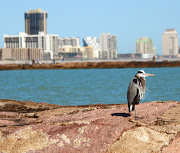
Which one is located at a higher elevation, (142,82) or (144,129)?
(142,82)

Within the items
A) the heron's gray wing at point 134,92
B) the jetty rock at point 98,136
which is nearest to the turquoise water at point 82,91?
the heron's gray wing at point 134,92

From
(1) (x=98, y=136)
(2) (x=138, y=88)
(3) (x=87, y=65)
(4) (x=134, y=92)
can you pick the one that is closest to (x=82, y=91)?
(4) (x=134, y=92)

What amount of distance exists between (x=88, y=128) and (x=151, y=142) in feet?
6.08

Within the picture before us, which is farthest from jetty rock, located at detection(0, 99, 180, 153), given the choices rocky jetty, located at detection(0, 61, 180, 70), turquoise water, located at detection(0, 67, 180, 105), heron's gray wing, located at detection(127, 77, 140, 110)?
rocky jetty, located at detection(0, 61, 180, 70)

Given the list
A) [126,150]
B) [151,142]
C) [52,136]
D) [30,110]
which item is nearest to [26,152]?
[52,136]

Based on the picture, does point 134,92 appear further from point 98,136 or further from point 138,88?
point 98,136

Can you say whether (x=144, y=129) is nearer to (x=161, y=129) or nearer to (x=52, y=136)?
(x=161, y=129)

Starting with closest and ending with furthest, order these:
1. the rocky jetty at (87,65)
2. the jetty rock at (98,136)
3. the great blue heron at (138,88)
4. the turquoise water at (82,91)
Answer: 1. the jetty rock at (98,136)
2. the great blue heron at (138,88)
3. the turquoise water at (82,91)
4. the rocky jetty at (87,65)

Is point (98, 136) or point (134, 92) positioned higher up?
point (134, 92)

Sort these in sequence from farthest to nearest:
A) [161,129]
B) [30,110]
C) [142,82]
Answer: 1. [30,110]
2. [142,82]
3. [161,129]

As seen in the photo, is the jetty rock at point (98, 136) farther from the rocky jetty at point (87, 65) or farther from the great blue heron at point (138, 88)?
the rocky jetty at point (87, 65)

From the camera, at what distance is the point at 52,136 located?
11.5m

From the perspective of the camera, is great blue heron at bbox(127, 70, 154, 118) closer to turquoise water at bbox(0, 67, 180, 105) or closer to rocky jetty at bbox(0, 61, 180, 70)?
turquoise water at bbox(0, 67, 180, 105)

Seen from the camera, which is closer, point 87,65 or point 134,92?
point 134,92
